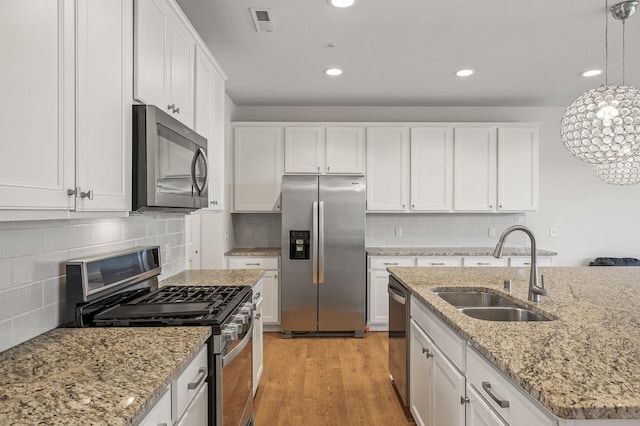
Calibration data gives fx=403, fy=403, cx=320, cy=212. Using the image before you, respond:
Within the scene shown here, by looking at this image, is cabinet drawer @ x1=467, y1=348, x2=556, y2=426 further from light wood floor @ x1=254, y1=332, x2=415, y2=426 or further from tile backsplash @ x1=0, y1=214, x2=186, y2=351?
tile backsplash @ x1=0, y1=214, x2=186, y2=351

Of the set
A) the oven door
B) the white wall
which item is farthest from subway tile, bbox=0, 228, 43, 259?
the white wall

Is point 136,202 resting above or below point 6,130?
below

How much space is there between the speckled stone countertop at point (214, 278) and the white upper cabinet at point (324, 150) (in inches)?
76.1

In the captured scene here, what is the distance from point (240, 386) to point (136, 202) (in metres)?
1.05

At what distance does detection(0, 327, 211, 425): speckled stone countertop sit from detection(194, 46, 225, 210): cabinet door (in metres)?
1.32

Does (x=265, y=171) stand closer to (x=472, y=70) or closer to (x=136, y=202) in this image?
(x=472, y=70)

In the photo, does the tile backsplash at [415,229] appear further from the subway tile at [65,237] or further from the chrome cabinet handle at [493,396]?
the chrome cabinet handle at [493,396]

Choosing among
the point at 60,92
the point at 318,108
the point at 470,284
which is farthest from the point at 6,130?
the point at 318,108

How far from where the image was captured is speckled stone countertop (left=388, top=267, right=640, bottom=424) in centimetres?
98

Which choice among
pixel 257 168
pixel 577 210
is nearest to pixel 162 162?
pixel 257 168

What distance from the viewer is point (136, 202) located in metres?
1.63

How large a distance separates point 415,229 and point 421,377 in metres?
2.84

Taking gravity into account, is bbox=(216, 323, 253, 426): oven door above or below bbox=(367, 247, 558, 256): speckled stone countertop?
below

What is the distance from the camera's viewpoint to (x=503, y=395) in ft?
4.10
